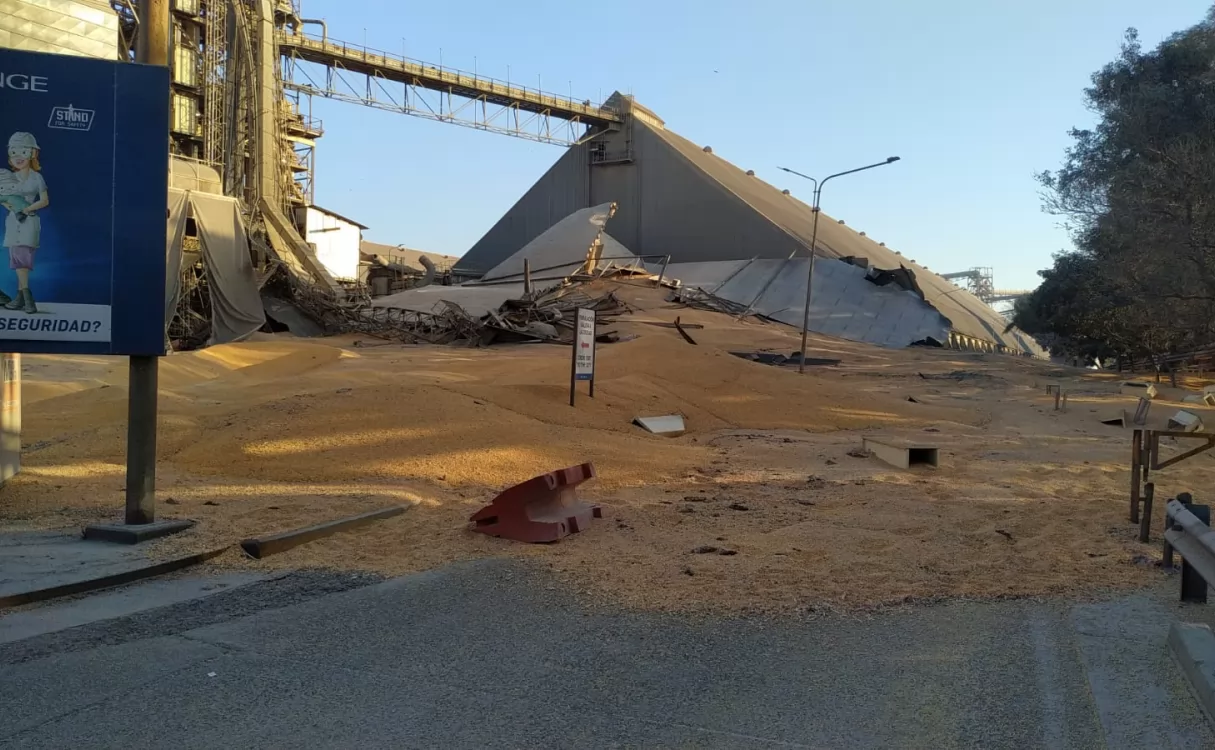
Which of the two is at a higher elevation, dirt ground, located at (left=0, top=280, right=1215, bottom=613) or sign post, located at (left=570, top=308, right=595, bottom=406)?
sign post, located at (left=570, top=308, right=595, bottom=406)

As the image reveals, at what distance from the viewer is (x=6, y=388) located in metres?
10.1

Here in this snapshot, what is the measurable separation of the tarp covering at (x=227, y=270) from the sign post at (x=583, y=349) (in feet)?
84.9

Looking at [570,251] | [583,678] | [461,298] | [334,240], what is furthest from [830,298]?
[583,678]

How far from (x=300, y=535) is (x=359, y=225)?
5934cm

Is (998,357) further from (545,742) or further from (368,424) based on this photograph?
(545,742)

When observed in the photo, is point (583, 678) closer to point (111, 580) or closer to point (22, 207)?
point (111, 580)

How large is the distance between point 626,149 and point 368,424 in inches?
2182

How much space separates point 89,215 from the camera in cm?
838

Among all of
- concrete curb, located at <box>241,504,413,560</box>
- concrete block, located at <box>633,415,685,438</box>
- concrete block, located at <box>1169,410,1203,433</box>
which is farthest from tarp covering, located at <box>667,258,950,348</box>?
concrete curb, located at <box>241,504,413,560</box>

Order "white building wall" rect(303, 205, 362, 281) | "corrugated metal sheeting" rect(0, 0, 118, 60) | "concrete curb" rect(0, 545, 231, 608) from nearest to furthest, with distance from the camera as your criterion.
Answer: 1. "concrete curb" rect(0, 545, 231, 608)
2. "corrugated metal sheeting" rect(0, 0, 118, 60)
3. "white building wall" rect(303, 205, 362, 281)

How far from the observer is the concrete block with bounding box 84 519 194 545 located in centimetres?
805

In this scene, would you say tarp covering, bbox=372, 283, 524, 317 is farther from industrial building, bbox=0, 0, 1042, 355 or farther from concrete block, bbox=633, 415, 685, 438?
concrete block, bbox=633, 415, 685, 438

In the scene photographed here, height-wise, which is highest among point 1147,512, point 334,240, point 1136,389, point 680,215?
point 680,215

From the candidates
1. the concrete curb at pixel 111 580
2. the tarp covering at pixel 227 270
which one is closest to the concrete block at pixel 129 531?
the concrete curb at pixel 111 580
